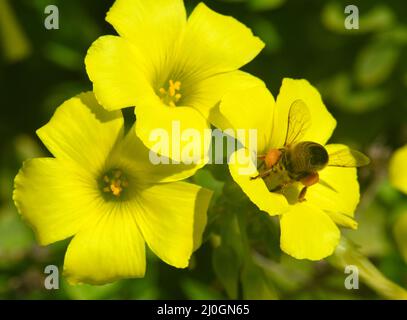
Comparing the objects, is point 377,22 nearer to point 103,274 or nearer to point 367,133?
point 367,133

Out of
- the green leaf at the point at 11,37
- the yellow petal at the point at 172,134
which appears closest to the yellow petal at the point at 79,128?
the yellow petal at the point at 172,134

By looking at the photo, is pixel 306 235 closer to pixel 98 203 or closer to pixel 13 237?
pixel 98 203

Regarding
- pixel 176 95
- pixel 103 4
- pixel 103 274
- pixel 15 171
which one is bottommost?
pixel 103 274

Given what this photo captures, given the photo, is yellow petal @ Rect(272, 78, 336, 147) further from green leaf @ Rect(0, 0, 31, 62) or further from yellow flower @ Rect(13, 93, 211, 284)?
green leaf @ Rect(0, 0, 31, 62)
